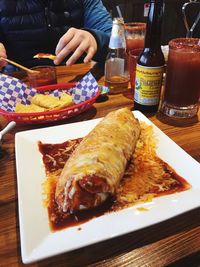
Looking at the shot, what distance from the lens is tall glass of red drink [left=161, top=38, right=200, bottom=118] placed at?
0.95 meters

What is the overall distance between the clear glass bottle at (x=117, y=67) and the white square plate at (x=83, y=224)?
1.76 feet

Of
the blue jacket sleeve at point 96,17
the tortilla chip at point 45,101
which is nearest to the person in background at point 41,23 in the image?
the blue jacket sleeve at point 96,17

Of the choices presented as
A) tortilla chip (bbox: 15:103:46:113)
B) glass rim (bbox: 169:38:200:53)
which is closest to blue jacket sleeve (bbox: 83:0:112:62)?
glass rim (bbox: 169:38:200:53)

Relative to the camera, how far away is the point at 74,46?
1433 mm

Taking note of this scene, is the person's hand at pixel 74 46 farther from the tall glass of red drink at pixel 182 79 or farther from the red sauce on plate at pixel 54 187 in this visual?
the red sauce on plate at pixel 54 187

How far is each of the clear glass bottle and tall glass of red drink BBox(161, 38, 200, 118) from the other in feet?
0.94

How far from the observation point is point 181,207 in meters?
0.59

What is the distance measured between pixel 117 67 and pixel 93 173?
825 mm

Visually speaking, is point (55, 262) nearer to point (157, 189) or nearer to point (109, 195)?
point (109, 195)

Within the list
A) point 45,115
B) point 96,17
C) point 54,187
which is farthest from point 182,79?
point 96,17

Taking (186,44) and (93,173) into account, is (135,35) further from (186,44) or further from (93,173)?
(93,173)

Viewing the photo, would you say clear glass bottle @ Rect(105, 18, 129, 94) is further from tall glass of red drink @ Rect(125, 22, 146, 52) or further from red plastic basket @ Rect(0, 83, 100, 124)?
red plastic basket @ Rect(0, 83, 100, 124)

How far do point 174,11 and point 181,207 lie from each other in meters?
4.26

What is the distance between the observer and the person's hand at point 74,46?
1387 mm
